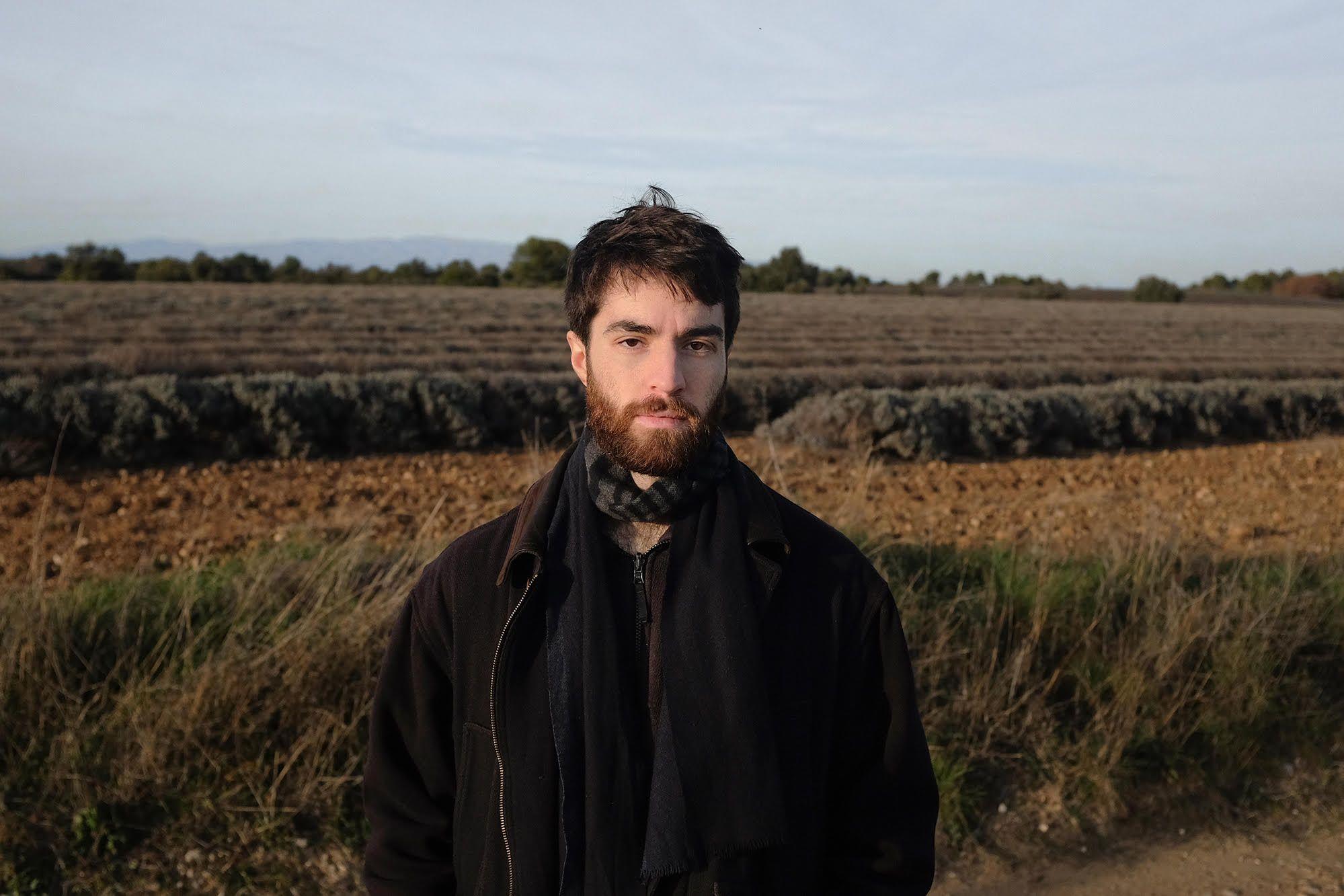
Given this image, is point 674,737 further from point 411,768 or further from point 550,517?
point 411,768

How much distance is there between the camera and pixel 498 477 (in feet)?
32.5

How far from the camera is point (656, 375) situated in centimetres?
183

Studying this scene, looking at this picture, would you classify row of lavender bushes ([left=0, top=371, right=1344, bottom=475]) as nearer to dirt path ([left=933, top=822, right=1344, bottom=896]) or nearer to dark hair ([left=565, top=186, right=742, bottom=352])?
dirt path ([left=933, top=822, right=1344, bottom=896])

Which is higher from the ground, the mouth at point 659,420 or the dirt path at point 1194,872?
the mouth at point 659,420

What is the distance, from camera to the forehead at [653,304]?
1.83 meters

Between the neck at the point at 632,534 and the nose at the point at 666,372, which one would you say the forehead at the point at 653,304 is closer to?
the nose at the point at 666,372

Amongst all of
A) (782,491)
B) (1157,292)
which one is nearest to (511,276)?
(1157,292)

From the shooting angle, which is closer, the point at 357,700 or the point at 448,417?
the point at 357,700

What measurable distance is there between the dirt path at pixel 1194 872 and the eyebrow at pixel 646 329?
2744 millimetres

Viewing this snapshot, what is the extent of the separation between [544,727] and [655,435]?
550 millimetres

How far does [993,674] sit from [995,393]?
10.3 meters

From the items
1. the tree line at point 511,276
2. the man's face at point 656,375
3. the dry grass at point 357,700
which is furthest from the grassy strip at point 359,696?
the tree line at point 511,276

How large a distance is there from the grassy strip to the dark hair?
97.5 inches

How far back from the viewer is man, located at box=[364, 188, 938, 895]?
1803mm
